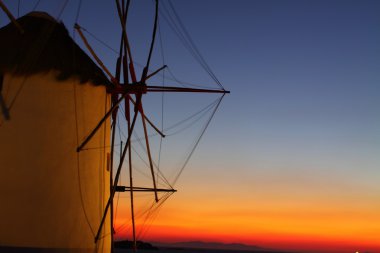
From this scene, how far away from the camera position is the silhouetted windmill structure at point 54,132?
55.1ft

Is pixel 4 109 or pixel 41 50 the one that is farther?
pixel 41 50

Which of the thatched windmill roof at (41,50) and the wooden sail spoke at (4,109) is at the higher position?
the thatched windmill roof at (41,50)

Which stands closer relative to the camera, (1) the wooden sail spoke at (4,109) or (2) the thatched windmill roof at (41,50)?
(1) the wooden sail spoke at (4,109)

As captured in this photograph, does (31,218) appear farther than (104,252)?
No

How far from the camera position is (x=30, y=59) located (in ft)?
56.3

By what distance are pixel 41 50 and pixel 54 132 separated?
248 cm

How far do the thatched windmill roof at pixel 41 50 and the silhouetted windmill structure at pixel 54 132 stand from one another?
0.10 feet

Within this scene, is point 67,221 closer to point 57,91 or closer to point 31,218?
point 31,218

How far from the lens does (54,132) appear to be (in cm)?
1755

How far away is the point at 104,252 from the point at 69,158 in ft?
12.8

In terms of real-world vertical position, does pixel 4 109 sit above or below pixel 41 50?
below

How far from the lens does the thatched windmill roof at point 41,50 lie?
17.2 metres

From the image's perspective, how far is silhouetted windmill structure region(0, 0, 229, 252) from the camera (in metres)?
16.8

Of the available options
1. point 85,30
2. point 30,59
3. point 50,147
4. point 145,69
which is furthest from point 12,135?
point 145,69
